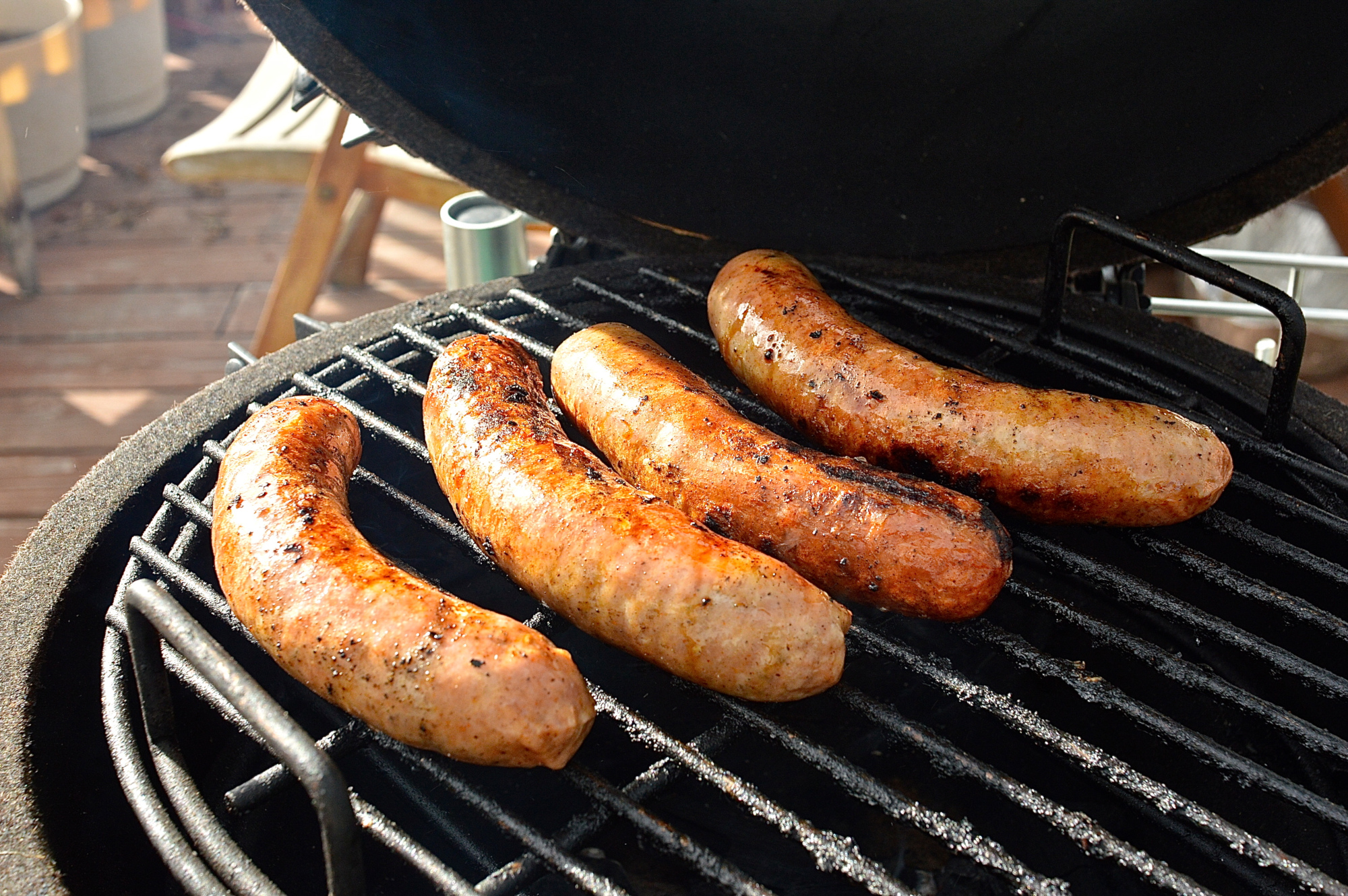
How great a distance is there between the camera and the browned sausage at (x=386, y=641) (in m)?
1.29

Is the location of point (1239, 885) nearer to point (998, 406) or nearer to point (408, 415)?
point (998, 406)

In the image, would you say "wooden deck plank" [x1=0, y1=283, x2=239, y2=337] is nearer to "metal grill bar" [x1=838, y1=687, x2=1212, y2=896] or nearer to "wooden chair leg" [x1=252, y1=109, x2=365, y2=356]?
"wooden chair leg" [x1=252, y1=109, x2=365, y2=356]

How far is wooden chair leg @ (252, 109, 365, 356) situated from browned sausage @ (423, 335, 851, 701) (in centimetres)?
288

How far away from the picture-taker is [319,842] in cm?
160

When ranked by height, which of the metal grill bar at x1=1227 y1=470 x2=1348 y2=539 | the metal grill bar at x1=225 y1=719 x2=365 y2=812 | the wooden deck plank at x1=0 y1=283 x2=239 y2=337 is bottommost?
the wooden deck plank at x1=0 y1=283 x2=239 y2=337

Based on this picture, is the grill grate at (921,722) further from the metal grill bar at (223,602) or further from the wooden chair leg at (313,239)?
the wooden chair leg at (313,239)

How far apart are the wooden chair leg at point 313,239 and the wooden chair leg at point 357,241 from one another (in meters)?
1.06

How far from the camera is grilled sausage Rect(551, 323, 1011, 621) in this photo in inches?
59.7

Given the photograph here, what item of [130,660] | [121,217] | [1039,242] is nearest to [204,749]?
[130,660]

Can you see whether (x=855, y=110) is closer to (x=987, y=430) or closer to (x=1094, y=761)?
(x=987, y=430)

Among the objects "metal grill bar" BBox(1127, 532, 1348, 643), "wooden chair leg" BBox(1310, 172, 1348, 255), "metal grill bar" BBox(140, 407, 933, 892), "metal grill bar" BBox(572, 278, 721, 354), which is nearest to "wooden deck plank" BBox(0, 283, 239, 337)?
"metal grill bar" BBox(572, 278, 721, 354)

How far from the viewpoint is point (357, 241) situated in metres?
5.51

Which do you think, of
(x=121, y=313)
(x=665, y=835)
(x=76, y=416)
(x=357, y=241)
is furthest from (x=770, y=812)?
(x=121, y=313)

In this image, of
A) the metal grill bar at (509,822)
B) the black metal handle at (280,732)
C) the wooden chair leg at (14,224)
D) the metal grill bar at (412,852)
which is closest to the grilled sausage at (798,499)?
the metal grill bar at (509,822)
